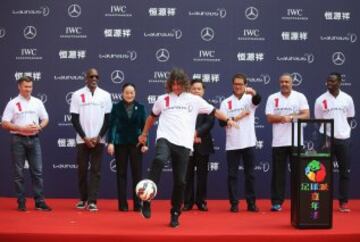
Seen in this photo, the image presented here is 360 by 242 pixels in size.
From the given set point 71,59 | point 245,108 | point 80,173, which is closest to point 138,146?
point 80,173

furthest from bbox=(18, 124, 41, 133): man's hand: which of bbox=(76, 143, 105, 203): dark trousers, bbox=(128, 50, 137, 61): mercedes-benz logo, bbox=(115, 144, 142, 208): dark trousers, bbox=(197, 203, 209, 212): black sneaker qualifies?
bbox=(197, 203, 209, 212): black sneaker

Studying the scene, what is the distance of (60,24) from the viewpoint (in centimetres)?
928

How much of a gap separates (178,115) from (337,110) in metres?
2.67

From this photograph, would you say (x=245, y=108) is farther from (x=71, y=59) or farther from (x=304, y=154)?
(x=71, y=59)

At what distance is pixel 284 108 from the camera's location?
7988mm

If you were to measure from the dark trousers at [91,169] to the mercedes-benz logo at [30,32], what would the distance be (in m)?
2.14

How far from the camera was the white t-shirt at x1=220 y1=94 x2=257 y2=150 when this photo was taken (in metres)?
7.89

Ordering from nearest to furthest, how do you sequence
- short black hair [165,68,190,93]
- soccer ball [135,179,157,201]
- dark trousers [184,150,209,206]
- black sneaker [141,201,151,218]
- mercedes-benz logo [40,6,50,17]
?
soccer ball [135,179,157,201] → black sneaker [141,201,151,218] → short black hair [165,68,190,93] → dark trousers [184,150,209,206] → mercedes-benz logo [40,6,50,17]

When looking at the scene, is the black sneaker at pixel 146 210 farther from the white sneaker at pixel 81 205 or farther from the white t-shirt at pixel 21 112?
the white t-shirt at pixel 21 112

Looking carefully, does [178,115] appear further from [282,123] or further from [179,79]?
[282,123]

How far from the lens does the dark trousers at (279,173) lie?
796cm

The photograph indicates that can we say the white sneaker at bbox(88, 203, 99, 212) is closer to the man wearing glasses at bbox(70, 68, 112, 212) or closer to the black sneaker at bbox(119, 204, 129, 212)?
the man wearing glasses at bbox(70, 68, 112, 212)

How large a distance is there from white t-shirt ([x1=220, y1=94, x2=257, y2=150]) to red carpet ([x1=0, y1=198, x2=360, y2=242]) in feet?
2.82

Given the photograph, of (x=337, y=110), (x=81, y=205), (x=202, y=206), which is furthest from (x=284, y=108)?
(x=81, y=205)
